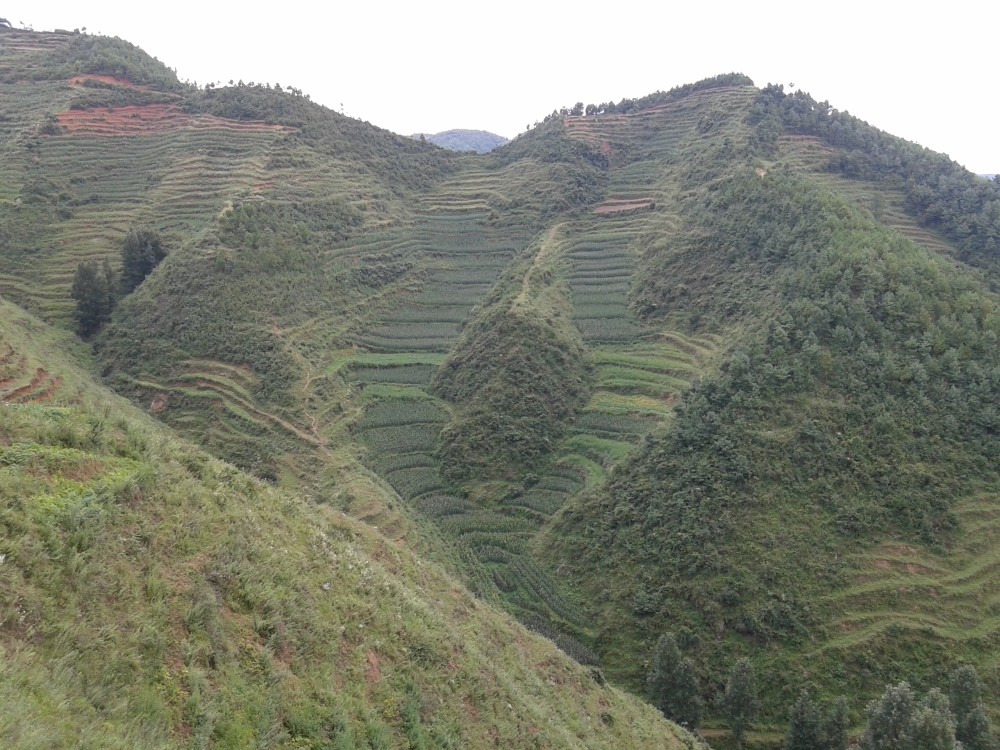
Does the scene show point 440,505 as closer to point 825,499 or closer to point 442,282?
point 825,499

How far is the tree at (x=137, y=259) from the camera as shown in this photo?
41.3m

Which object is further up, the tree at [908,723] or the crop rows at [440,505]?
the tree at [908,723]

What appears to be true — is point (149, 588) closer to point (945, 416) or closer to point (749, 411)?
point (749, 411)

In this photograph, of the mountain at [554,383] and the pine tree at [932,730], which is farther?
the mountain at [554,383]

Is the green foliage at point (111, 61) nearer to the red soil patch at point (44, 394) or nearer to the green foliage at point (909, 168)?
the red soil patch at point (44, 394)

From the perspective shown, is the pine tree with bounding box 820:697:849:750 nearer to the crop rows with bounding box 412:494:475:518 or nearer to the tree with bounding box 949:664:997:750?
the tree with bounding box 949:664:997:750

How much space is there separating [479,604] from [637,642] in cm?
861

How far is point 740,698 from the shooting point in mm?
19750

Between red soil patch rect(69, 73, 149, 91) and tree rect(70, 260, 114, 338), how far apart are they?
34.8 m

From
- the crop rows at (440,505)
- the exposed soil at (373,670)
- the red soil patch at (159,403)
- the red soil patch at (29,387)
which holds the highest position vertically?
the exposed soil at (373,670)

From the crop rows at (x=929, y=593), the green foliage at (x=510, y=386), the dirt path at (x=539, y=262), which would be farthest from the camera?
the dirt path at (x=539, y=262)

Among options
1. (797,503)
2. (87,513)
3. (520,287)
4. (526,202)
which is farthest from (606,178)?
(87,513)

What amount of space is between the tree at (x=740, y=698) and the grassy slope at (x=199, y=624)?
28.2 feet

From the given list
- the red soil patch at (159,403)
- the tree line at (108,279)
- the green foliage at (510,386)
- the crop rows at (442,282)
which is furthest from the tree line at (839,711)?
the tree line at (108,279)
